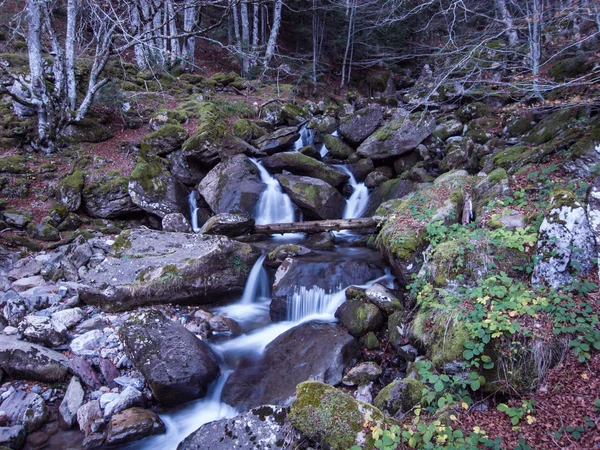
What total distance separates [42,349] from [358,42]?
2146cm

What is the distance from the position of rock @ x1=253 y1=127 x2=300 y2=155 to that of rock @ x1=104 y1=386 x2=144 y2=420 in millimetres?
9255

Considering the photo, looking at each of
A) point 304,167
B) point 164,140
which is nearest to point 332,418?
point 304,167

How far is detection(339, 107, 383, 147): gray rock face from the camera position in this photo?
12.7m

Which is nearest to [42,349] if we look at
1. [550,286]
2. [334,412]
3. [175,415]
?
[175,415]

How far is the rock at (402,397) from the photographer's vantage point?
149 inches

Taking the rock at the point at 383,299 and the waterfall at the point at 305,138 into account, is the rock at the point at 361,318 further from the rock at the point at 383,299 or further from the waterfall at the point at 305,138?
the waterfall at the point at 305,138

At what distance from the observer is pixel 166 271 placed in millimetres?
6738

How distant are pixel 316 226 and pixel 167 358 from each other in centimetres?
560

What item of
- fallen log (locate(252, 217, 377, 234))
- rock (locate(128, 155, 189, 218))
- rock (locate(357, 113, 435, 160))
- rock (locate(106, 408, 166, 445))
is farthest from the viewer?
rock (locate(357, 113, 435, 160))

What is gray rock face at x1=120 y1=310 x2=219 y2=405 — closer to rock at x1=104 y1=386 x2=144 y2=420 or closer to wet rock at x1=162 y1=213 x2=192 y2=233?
rock at x1=104 y1=386 x2=144 y2=420

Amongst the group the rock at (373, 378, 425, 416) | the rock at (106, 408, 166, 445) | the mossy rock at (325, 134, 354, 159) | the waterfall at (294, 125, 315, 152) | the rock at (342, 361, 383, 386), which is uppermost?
the waterfall at (294, 125, 315, 152)

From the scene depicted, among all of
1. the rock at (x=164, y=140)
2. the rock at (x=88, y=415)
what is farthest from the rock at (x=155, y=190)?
the rock at (x=88, y=415)

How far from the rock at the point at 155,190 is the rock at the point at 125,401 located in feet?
18.8

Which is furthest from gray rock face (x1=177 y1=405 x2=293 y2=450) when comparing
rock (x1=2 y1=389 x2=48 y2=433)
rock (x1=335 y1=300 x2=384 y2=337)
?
rock (x1=335 y1=300 x2=384 y2=337)
